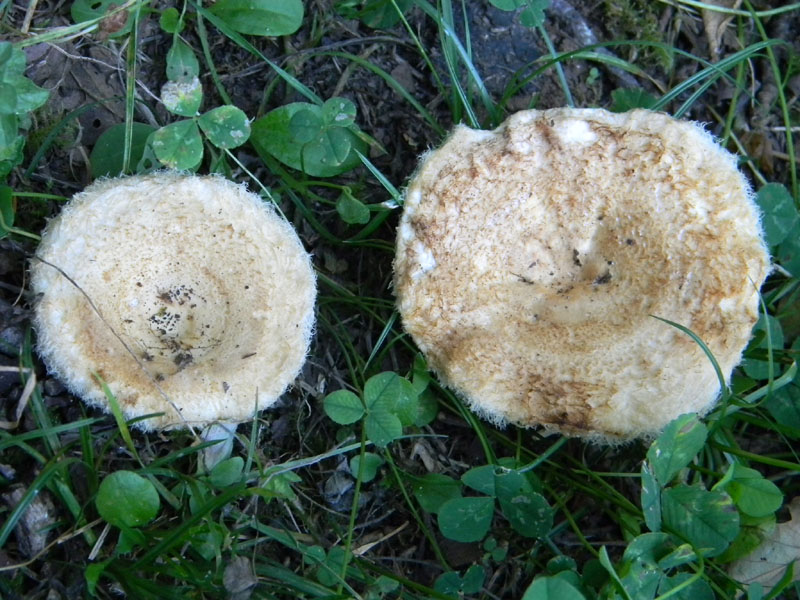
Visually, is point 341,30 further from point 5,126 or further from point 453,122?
point 5,126

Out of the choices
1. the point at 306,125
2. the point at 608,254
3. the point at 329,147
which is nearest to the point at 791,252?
the point at 608,254

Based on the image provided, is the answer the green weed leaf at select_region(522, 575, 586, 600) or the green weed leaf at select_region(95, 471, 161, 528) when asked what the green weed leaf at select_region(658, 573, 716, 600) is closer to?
the green weed leaf at select_region(522, 575, 586, 600)

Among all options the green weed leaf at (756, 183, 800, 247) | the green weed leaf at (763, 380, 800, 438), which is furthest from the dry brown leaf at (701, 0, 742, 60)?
the green weed leaf at (763, 380, 800, 438)

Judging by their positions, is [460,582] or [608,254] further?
[608,254]

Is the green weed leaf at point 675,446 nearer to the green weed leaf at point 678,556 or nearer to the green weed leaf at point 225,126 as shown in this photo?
the green weed leaf at point 678,556

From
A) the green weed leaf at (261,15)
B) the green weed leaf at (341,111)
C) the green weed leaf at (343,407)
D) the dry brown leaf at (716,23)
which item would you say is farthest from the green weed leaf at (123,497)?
the dry brown leaf at (716,23)

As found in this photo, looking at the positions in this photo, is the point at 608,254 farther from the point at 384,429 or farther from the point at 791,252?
the point at 384,429

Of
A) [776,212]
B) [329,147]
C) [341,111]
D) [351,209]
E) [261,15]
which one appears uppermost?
[261,15]
